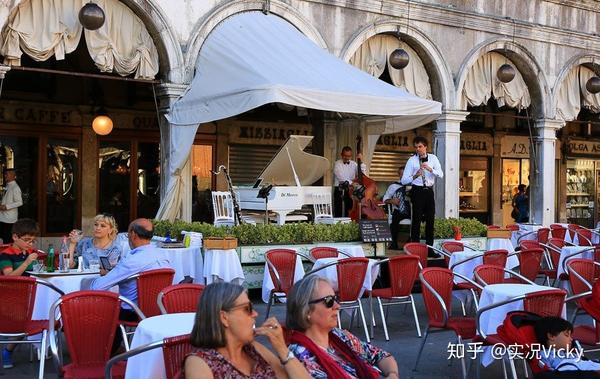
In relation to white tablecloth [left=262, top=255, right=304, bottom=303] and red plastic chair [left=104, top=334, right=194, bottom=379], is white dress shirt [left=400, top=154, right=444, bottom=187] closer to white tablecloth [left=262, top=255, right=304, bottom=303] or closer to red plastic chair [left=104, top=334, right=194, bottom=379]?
white tablecloth [left=262, top=255, right=304, bottom=303]

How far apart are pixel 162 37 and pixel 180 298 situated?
8.10m

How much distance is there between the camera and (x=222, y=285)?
138 inches

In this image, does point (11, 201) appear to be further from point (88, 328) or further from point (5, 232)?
point (88, 328)

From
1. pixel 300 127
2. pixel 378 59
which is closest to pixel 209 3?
pixel 378 59

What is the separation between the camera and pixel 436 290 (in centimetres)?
658

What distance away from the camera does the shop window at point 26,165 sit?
47.5 feet

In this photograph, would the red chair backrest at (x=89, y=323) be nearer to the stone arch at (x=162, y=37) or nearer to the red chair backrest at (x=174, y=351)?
the red chair backrest at (x=174, y=351)

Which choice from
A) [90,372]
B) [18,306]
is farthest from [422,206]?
[90,372]

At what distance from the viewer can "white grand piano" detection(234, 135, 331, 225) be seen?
12.1 meters

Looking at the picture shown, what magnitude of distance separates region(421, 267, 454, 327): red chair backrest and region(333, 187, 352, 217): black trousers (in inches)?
285

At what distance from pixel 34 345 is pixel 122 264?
1.38 metres

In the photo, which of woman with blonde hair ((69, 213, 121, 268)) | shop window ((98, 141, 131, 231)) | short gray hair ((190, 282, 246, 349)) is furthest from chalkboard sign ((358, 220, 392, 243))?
short gray hair ((190, 282, 246, 349))

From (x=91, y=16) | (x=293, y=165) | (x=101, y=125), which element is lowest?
(x=293, y=165)

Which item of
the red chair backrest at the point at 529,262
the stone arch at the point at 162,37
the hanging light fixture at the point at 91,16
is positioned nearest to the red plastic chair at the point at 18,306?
the red chair backrest at the point at 529,262
